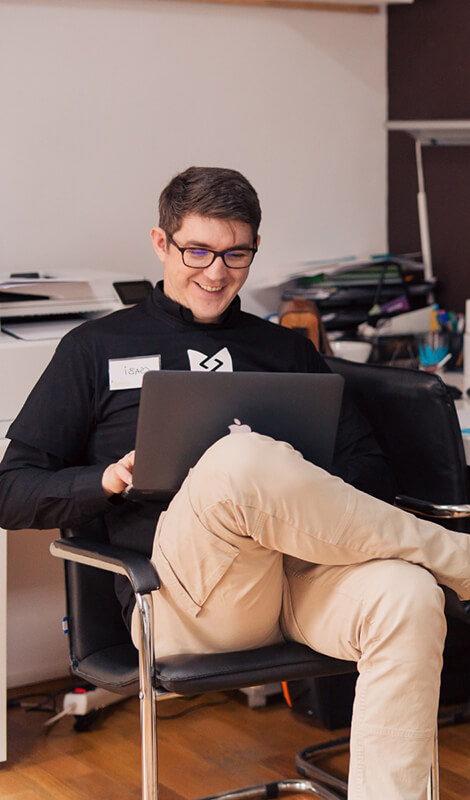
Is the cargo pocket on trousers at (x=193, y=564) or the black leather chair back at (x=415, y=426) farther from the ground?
the black leather chair back at (x=415, y=426)

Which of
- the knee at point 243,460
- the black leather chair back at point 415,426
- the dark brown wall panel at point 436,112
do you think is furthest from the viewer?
the dark brown wall panel at point 436,112

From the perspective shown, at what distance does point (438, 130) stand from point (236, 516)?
188cm

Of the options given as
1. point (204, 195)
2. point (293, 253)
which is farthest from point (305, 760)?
point (293, 253)

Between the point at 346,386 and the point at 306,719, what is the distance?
34.4 inches

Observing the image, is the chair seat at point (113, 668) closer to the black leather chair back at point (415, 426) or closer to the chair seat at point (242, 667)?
the chair seat at point (242, 667)

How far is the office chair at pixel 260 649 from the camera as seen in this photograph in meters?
1.86

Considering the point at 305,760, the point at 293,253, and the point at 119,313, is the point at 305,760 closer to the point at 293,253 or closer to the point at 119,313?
the point at 119,313

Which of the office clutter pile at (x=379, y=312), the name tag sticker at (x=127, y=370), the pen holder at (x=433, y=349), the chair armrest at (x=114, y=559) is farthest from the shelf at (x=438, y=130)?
the chair armrest at (x=114, y=559)

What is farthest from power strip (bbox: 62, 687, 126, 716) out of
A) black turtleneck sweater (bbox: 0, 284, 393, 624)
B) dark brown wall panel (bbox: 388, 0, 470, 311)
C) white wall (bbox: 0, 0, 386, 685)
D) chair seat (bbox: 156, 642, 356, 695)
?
dark brown wall panel (bbox: 388, 0, 470, 311)

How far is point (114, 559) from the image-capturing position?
1.88 meters

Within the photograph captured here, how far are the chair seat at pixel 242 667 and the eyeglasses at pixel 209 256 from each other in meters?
0.73

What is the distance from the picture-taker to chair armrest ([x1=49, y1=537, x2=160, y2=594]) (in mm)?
1828

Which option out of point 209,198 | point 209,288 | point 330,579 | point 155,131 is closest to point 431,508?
point 330,579

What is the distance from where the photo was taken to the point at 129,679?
194cm
